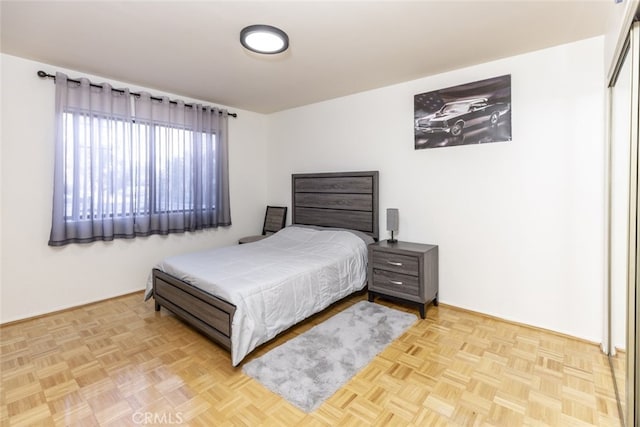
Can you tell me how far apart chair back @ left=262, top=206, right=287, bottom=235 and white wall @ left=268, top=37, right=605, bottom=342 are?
1.70m

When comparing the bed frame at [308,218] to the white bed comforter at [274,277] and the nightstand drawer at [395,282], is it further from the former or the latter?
the nightstand drawer at [395,282]

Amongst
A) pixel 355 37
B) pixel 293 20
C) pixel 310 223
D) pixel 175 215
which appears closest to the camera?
pixel 293 20

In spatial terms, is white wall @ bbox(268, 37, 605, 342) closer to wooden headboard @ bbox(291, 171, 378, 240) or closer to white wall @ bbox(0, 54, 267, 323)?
wooden headboard @ bbox(291, 171, 378, 240)

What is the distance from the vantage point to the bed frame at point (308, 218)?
7.85 ft

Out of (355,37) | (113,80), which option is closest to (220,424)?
(355,37)

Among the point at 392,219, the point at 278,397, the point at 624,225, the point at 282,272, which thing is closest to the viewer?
the point at 624,225

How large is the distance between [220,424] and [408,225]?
2646mm

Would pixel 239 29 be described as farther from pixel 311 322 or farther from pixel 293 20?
pixel 311 322

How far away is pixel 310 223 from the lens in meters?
4.45

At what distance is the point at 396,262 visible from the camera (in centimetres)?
318

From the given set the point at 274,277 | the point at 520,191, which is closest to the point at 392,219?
the point at 520,191

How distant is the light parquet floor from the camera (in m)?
1.74

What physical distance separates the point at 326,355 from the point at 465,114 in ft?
8.60

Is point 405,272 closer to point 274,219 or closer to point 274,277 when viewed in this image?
point 274,277
